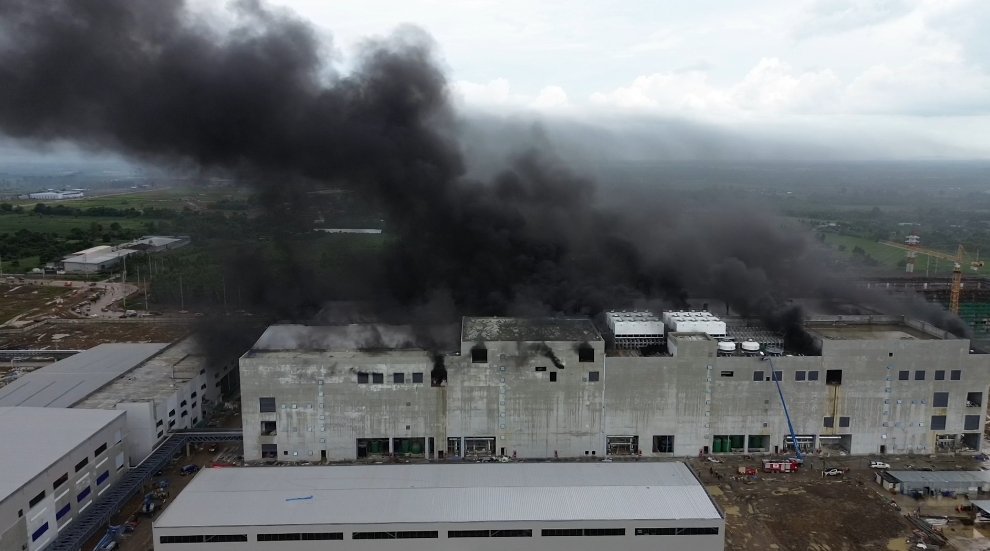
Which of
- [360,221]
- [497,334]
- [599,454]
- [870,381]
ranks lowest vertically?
[599,454]

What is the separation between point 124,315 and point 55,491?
39571mm

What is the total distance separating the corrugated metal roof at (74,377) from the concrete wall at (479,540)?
1325 centimetres

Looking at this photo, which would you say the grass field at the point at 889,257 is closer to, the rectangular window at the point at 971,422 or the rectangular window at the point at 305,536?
the rectangular window at the point at 971,422

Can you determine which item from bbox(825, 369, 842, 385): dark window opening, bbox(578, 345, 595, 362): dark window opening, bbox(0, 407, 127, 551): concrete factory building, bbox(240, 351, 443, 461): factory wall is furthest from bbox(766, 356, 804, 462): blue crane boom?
bbox(0, 407, 127, 551): concrete factory building

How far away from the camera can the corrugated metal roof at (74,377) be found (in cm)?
2956

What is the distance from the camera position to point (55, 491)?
21.2 metres

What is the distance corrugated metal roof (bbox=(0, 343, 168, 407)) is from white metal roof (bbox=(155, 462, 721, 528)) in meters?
11.6

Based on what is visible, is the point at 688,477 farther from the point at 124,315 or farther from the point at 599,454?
the point at 124,315

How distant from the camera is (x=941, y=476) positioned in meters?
25.7

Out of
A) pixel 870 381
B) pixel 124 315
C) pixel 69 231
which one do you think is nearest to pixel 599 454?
pixel 870 381

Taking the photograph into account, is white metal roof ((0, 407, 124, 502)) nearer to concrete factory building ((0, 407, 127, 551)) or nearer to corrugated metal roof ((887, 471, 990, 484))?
concrete factory building ((0, 407, 127, 551))

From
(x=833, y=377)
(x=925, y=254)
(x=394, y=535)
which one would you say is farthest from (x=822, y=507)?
(x=925, y=254)

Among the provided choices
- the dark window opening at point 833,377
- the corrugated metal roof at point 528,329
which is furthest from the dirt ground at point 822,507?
the corrugated metal roof at point 528,329

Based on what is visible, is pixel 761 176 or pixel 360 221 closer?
pixel 360 221
